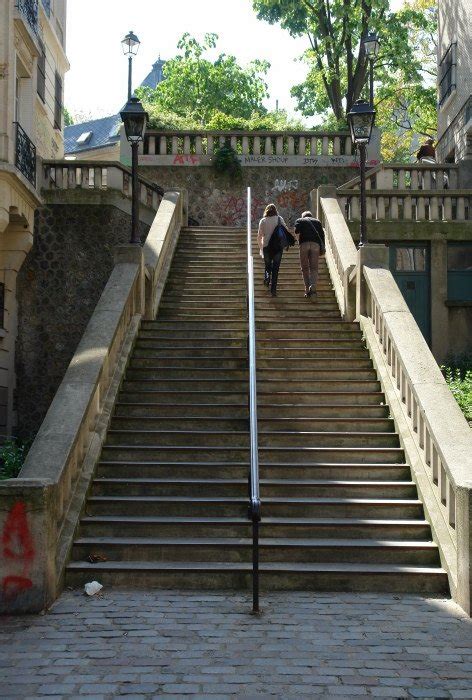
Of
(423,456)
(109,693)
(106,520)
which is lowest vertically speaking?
(109,693)

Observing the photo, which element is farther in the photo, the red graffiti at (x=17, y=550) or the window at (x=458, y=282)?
the window at (x=458, y=282)

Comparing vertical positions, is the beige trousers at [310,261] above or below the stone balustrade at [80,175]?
below

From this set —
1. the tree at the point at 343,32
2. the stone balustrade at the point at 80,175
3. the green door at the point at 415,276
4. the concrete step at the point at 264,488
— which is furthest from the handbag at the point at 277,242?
the tree at the point at 343,32

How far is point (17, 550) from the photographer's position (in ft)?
22.0

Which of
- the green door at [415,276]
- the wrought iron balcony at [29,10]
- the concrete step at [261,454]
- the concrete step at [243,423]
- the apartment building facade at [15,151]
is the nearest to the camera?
the concrete step at [261,454]

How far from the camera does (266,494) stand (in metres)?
8.48

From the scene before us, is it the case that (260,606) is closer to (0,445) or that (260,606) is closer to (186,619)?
(186,619)

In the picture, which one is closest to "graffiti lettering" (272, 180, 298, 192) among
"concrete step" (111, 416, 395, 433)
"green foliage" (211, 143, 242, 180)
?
"green foliage" (211, 143, 242, 180)

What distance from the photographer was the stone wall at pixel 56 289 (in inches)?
688

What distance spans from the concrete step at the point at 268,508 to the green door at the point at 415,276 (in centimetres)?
961

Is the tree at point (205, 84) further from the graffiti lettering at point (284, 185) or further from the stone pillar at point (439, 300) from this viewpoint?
the stone pillar at point (439, 300)

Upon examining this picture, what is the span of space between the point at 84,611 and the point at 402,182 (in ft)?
46.3

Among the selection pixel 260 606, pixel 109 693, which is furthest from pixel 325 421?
pixel 109 693

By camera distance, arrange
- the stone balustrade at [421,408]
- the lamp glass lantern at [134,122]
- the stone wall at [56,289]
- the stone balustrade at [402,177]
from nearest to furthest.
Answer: the stone balustrade at [421,408], the lamp glass lantern at [134,122], the stone wall at [56,289], the stone balustrade at [402,177]
